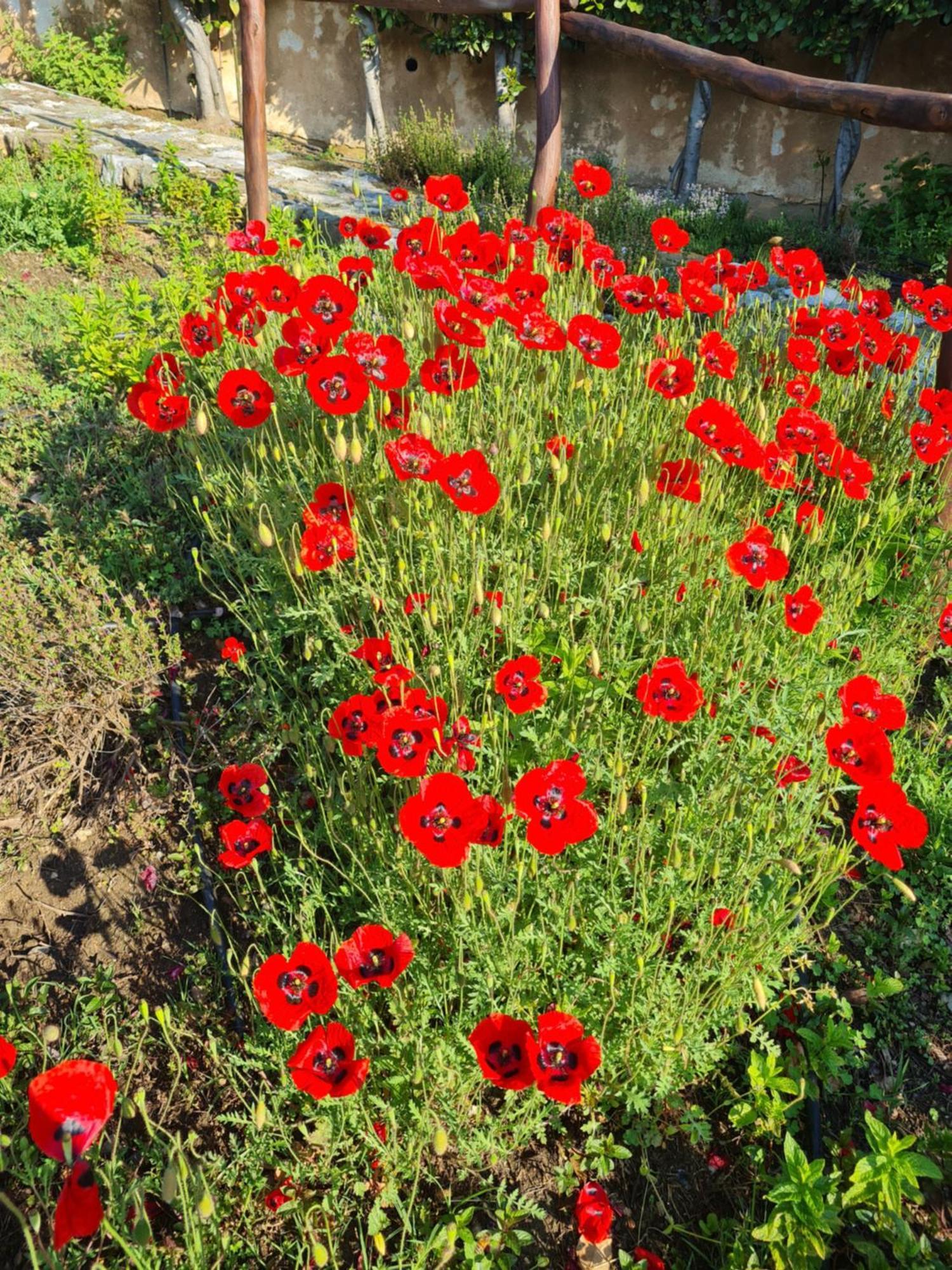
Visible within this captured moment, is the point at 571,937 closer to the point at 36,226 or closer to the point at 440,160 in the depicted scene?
the point at 36,226

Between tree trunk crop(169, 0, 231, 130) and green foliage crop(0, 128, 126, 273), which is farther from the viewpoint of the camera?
tree trunk crop(169, 0, 231, 130)

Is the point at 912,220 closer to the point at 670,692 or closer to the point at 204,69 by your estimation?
the point at 670,692

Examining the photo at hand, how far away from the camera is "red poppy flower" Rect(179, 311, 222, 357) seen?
261 centimetres

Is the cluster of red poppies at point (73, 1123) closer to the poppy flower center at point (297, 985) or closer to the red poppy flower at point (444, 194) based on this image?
the poppy flower center at point (297, 985)

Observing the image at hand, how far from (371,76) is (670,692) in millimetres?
11406

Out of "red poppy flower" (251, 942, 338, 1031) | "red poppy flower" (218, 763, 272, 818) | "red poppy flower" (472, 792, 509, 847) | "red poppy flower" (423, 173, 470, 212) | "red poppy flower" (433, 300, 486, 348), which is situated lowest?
"red poppy flower" (218, 763, 272, 818)

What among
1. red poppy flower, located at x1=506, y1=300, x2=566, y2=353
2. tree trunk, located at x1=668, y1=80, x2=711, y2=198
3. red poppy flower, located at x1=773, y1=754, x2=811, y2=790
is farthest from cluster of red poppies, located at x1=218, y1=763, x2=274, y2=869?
tree trunk, located at x1=668, y1=80, x2=711, y2=198

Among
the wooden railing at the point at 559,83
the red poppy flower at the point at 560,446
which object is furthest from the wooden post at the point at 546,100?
the red poppy flower at the point at 560,446

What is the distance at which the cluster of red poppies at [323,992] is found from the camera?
1339 mm

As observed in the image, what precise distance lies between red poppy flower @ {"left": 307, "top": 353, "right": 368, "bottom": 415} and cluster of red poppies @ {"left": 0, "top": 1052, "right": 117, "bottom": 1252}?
1.43 m

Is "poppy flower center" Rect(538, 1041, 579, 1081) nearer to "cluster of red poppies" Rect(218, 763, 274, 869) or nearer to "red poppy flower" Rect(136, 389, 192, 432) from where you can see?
"cluster of red poppies" Rect(218, 763, 274, 869)

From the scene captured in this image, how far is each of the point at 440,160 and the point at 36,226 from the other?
4189 millimetres

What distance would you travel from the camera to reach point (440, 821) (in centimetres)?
138

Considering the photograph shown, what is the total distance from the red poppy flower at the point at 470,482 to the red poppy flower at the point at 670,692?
520 millimetres
